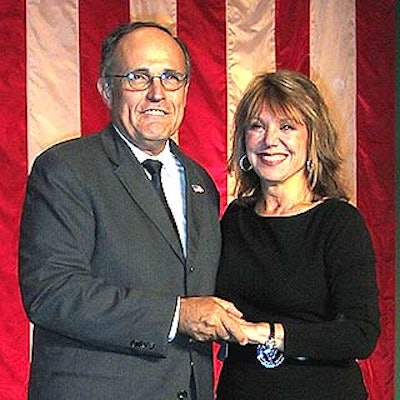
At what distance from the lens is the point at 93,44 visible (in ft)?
9.73

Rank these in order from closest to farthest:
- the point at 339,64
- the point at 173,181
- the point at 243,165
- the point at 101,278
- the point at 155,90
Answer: the point at 101,278 < the point at 155,90 < the point at 173,181 < the point at 243,165 < the point at 339,64

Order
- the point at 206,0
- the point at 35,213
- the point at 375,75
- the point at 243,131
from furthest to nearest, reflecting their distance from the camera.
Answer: the point at 375,75 → the point at 206,0 → the point at 243,131 → the point at 35,213

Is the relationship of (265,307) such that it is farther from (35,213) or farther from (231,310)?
(35,213)

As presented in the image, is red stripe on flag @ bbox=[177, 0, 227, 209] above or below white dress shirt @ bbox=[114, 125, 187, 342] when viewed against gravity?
above

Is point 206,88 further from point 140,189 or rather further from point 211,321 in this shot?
point 211,321

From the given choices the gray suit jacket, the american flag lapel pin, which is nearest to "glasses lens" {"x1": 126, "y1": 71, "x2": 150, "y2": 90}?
the gray suit jacket

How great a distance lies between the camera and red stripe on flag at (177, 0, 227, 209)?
3.09 m

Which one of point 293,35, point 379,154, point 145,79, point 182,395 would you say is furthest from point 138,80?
point 379,154

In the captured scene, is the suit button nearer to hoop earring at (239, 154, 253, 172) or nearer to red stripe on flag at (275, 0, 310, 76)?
hoop earring at (239, 154, 253, 172)

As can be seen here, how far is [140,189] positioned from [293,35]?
142 cm

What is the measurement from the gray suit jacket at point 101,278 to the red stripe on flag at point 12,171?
963 millimetres

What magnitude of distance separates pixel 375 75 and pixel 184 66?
141 centimetres

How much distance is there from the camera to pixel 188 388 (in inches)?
77.2

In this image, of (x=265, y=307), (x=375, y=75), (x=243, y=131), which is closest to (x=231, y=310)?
(x=265, y=307)
